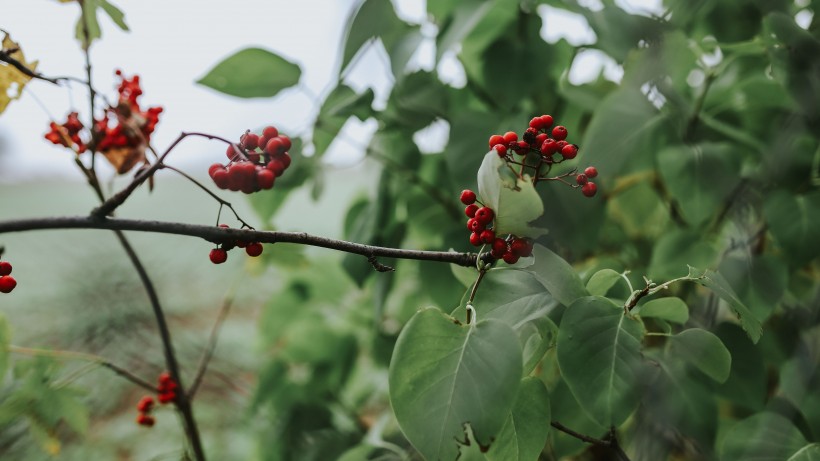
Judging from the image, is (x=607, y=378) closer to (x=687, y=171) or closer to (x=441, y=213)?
(x=687, y=171)

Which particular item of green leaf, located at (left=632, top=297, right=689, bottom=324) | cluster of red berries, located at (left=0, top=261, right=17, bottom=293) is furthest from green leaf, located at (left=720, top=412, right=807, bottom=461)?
cluster of red berries, located at (left=0, top=261, right=17, bottom=293)

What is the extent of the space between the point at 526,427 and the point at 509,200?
13 centimetres

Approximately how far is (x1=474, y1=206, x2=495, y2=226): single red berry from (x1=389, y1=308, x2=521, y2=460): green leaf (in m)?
0.05

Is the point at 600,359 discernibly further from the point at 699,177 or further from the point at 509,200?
the point at 699,177

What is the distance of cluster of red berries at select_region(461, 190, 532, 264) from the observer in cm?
30

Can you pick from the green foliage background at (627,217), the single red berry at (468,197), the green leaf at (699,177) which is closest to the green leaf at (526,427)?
the green foliage background at (627,217)

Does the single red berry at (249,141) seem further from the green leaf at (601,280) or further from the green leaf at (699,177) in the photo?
the green leaf at (699,177)

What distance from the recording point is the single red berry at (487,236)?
1.00ft

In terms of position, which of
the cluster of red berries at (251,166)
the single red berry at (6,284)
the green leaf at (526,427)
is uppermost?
the cluster of red berries at (251,166)

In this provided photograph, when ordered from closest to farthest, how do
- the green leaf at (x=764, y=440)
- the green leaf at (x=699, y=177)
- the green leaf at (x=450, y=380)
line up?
the green leaf at (x=450, y=380) < the green leaf at (x=764, y=440) < the green leaf at (x=699, y=177)

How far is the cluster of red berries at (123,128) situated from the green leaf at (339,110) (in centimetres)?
15

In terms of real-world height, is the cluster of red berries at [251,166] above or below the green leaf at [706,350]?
above

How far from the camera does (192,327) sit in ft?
4.35

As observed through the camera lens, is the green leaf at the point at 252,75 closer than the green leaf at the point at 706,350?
No
